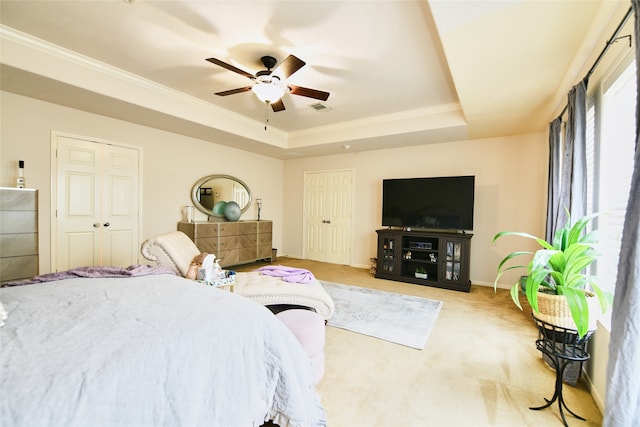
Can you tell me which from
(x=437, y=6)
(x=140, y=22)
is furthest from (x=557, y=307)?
(x=140, y=22)

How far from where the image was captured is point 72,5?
84.6 inches

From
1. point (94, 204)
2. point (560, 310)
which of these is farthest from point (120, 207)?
point (560, 310)

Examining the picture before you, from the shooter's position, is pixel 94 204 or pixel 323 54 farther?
pixel 94 204

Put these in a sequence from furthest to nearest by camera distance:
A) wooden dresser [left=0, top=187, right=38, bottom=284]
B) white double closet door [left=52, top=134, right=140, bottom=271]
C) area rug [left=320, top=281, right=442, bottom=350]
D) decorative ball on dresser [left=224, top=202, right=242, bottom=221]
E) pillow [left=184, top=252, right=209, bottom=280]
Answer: decorative ball on dresser [left=224, top=202, right=242, bottom=221], white double closet door [left=52, top=134, right=140, bottom=271], wooden dresser [left=0, top=187, right=38, bottom=284], area rug [left=320, top=281, right=442, bottom=350], pillow [left=184, top=252, right=209, bottom=280]

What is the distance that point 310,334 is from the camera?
183 centimetres

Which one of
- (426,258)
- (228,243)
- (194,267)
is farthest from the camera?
(228,243)

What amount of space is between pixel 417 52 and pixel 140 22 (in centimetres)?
247

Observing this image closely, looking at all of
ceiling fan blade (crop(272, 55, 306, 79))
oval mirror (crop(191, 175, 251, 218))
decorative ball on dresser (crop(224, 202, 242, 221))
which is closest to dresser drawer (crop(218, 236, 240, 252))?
decorative ball on dresser (crop(224, 202, 242, 221))

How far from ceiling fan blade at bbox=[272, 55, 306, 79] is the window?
2.17m

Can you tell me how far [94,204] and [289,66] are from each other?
11.0ft

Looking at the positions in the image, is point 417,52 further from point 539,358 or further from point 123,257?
point 123,257

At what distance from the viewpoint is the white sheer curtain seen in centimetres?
108

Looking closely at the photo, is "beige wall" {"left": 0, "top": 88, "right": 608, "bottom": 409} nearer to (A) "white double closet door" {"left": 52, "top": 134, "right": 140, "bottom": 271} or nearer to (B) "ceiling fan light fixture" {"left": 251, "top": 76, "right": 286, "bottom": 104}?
(A) "white double closet door" {"left": 52, "top": 134, "right": 140, "bottom": 271}

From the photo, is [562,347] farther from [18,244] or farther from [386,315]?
[18,244]
